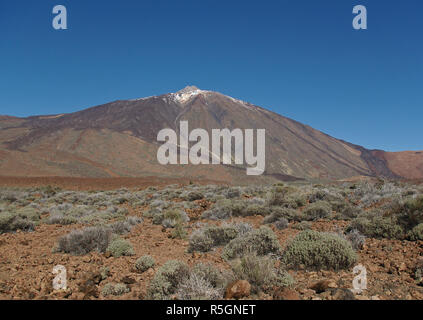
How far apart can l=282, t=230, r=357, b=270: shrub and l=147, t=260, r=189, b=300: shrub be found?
181 cm

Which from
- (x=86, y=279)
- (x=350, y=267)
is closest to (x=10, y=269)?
(x=86, y=279)

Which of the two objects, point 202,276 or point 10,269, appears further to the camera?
point 10,269

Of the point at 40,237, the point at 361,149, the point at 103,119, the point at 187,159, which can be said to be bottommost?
the point at 40,237

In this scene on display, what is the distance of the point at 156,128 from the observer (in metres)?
104

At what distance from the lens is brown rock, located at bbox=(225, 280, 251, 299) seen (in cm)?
321

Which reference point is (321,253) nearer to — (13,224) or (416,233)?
(416,233)

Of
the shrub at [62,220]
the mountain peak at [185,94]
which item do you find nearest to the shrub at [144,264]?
the shrub at [62,220]

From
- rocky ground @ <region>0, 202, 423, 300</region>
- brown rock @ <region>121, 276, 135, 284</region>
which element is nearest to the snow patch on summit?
rocky ground @ <region>0, 202, 423, 300</region>

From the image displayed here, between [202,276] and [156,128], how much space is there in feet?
339

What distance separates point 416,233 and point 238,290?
425 centimetres

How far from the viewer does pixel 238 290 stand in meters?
3.22

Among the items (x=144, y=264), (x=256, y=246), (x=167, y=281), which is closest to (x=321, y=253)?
(x=256, y=246)

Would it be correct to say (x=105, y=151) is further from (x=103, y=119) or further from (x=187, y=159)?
(x=103, y=119)
